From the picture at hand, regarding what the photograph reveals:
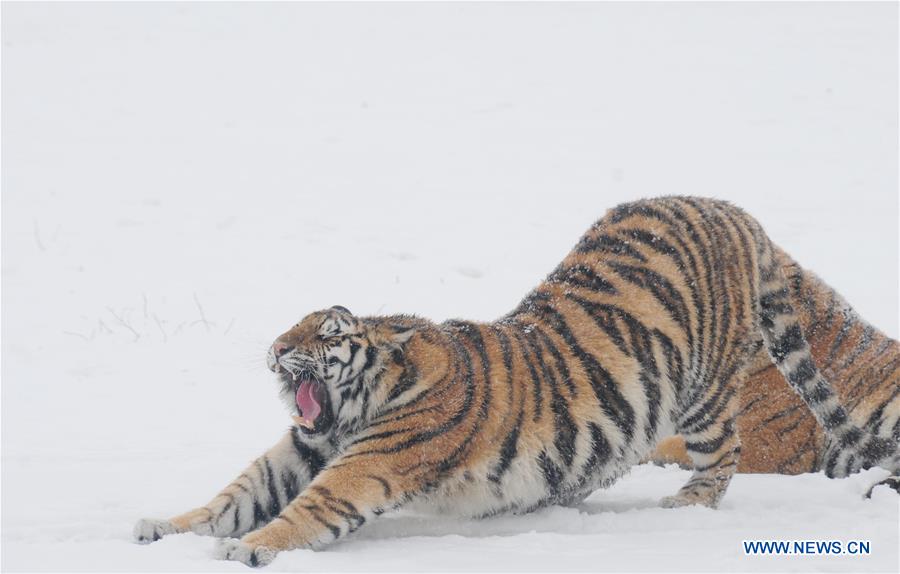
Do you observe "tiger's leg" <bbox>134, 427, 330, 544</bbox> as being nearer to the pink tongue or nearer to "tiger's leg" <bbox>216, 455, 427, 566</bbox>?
the pink tongue

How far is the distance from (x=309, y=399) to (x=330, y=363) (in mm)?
195

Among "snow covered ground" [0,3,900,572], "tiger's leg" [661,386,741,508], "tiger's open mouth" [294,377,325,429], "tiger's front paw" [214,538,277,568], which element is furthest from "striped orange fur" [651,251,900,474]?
"tiger's front paw" [214,538,277,568]

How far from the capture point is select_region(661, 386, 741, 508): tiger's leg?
17.9ft

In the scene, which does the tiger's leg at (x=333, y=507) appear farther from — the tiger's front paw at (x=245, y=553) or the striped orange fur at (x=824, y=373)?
the striped orange fur at (x=824, y=373)

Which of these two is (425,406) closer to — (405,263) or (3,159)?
(405,263)

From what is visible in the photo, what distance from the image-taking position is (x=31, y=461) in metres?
5.94

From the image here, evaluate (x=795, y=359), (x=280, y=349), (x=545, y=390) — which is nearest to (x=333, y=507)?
(x=280, y=349)

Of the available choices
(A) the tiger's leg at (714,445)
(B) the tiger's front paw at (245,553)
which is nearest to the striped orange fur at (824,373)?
(A) the tiger's leg at (714,445)

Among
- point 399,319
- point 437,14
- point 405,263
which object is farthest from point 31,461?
point 437,14

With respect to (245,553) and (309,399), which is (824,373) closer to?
(309,399)

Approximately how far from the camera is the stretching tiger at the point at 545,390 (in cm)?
479

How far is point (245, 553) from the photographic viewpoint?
14.1ft

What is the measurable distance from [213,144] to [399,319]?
358 inches

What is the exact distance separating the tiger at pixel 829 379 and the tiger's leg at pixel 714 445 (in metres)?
0.84
